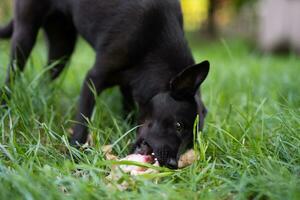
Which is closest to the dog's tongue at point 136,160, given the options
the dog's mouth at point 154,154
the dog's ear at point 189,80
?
the dog's mouth at point 154,154

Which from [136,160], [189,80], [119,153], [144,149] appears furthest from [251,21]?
[136,160]

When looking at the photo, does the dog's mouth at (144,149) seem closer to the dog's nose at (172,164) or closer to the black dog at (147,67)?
the black dog at (147,67)

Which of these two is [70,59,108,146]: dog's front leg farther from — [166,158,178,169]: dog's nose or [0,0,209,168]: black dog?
[166,158,178,169]: dog's nose

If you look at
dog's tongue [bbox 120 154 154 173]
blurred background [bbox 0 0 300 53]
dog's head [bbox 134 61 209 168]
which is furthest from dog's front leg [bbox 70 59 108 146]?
blurred background [bbox 0 0 300 53]

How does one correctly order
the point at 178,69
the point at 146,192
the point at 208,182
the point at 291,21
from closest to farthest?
the point at 146,192 → the point at 208,182 → the point at 178,69 → the point at 291,21

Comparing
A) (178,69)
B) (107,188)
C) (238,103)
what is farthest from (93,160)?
(238,103)

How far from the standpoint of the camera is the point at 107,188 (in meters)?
2.27

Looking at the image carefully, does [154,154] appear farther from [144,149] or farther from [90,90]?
[90,90]

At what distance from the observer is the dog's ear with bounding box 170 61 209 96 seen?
2.94 metres

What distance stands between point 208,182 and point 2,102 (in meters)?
1.63

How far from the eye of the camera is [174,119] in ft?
10.0

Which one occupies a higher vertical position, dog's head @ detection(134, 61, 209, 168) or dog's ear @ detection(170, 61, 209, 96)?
dog's ear @ detection(170, 61, 209, 96)

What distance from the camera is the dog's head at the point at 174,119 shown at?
296 cm

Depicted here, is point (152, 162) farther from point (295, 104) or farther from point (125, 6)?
point (295, 104)
